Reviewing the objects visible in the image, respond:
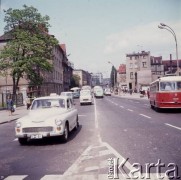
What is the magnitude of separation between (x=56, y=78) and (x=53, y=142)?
2536 inches

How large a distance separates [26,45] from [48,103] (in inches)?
1142

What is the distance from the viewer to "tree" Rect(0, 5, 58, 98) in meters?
39.8

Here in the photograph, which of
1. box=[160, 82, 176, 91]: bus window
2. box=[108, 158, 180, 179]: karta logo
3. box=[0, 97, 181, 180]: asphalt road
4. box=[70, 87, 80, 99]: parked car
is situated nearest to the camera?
box=[108, 158, 180, 179]: karta logo

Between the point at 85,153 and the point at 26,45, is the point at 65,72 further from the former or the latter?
the point at 85,153

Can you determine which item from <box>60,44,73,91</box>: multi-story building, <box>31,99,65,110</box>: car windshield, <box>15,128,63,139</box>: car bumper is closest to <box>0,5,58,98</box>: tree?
<box>31,99,65,110</box>: car windshield

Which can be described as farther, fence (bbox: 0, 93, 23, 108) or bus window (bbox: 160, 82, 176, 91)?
fence (bbox: 0, 93, 23, 108)

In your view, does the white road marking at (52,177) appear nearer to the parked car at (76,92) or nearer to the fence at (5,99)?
the fence at (5,99)

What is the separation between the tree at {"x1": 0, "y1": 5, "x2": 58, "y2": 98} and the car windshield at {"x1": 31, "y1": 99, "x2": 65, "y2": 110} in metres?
27.5

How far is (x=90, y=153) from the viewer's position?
27.3 feet

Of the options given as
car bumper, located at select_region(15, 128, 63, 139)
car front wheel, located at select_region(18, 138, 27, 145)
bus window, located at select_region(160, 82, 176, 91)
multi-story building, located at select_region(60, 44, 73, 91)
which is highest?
multi-story building, located at select_region(60, 44, 73, 91)

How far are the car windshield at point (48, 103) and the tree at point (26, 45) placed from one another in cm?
2746

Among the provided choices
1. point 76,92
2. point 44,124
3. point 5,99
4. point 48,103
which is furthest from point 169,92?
point 76,92

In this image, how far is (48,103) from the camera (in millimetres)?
12125

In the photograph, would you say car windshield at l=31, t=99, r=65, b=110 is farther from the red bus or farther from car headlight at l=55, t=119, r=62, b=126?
the red bus
